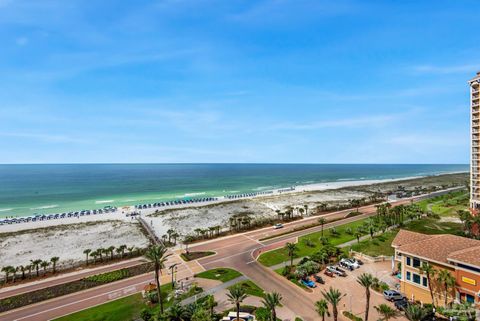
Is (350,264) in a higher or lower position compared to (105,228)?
lower

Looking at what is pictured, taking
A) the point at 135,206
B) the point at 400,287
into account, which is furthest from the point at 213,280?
the point at 135,206

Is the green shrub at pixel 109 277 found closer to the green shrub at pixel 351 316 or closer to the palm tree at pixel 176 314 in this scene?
the palm tree at pixel 176 314

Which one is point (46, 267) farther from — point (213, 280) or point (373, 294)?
point (373, 294)

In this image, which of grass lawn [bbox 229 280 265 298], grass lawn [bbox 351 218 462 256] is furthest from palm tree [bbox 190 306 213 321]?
grass lawn [bbox 351 218 462 256]

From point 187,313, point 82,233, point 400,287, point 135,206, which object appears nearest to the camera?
point 187,313

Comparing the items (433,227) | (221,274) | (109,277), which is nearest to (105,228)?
(109,277)

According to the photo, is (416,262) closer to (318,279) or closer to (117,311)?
(318,279)
